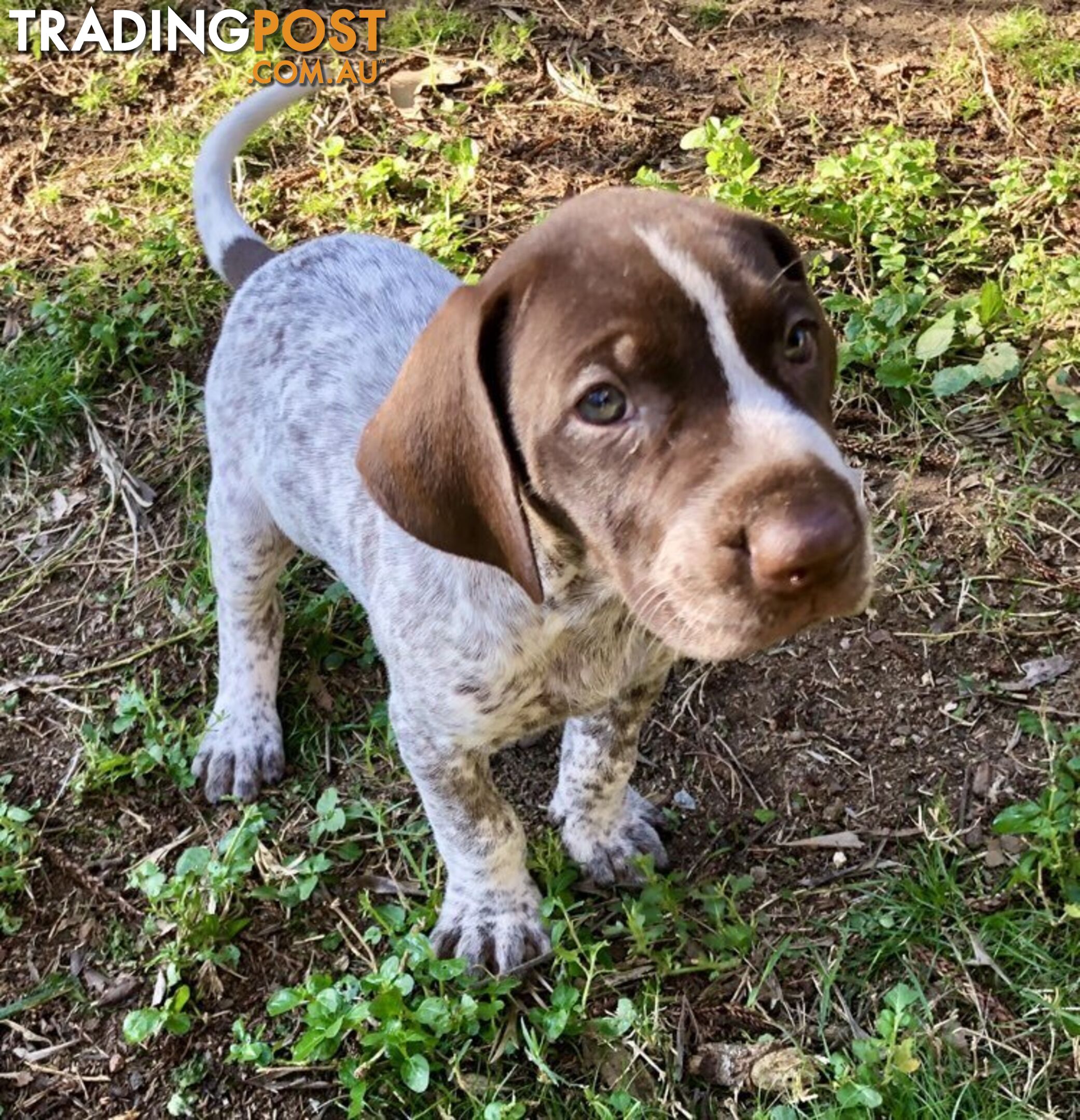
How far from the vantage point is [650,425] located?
7.84 feet

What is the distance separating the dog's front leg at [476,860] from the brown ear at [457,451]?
75 centimetres

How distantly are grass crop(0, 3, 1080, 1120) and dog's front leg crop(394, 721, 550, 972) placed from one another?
0.29 ft

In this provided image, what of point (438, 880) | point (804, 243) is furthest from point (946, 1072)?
point (804, 243)

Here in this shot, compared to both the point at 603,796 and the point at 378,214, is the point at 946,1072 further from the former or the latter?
the point at 378,214

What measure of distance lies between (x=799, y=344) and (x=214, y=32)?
16.7 ft

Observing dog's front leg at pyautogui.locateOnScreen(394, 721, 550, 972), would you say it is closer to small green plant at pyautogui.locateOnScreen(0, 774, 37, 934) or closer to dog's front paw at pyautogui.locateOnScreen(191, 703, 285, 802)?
dog's front paw at pyautogui.locateOnScreen(191, 703, 285, 802)

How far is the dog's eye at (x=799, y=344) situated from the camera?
2508mm

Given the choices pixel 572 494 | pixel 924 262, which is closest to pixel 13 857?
pixel 572 494

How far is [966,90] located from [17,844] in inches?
190

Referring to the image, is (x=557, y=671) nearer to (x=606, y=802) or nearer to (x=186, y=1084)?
(x=606, y=802)

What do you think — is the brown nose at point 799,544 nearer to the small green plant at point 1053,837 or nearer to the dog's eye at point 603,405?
the dog's eye at point 603,405

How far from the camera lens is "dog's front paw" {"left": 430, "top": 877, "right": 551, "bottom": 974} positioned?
3539 millimetres

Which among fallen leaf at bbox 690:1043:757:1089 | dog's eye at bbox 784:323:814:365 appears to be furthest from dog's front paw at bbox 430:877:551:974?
dog's eye at bbox 784:323:814:365

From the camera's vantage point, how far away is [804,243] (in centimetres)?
514
